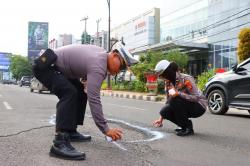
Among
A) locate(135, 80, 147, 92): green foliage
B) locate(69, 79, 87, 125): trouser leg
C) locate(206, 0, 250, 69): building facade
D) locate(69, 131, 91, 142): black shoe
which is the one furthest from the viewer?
locate(206, 0, 250, 69): building facade

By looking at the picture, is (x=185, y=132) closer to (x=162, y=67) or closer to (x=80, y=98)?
(x=162, y=67)

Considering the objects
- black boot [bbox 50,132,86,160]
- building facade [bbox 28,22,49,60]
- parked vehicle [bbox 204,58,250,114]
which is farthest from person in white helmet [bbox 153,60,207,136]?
building facade [bbox 28,22,49,60]

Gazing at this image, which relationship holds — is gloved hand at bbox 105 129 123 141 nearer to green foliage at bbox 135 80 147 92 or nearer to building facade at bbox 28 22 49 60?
green foliage at bbox 135 80 147 92

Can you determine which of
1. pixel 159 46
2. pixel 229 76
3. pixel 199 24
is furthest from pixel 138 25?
pixel 229 76

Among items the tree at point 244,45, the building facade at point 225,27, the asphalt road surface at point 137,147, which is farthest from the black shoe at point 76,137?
the building facade at point 225,27

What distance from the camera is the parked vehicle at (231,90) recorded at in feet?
35.1

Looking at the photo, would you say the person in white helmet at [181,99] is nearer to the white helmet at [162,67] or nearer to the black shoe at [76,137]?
the white helmet at [162,67]

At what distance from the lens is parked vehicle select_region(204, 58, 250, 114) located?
10711mm

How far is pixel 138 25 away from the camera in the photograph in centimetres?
7650

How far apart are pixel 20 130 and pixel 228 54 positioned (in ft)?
124

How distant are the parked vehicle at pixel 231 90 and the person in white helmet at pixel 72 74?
254 inches

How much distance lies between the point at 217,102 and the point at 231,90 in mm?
731

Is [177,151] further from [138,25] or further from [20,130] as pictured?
[138,25]

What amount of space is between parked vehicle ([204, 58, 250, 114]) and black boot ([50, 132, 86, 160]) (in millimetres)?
6750
